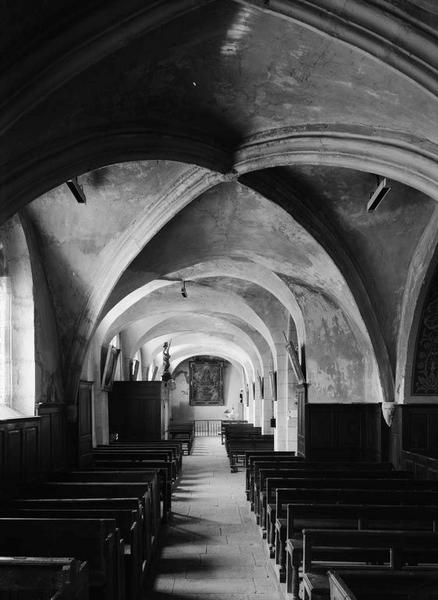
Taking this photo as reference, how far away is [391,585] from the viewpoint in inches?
140

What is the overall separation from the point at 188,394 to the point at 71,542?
37.4m

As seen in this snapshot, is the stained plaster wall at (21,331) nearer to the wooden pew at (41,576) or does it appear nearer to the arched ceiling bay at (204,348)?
the wooden pew at (41,576)

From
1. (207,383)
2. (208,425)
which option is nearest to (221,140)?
(208,425)

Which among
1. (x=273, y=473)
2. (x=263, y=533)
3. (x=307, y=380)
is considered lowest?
(x=263, y=533)

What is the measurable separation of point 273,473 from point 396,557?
15.9 feet

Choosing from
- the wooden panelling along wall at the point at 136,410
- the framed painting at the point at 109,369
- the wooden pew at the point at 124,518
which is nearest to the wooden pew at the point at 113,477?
the wooden pew at the point at 124,518

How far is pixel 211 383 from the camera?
4222 cm

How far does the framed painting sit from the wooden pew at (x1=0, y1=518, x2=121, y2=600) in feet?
38.7

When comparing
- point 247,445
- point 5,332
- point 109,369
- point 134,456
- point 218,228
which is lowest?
point 247,445

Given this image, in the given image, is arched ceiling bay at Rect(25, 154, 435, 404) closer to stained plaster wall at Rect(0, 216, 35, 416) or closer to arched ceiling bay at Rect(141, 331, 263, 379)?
stained plaster wall at Rect(0, 216, 35, 416)

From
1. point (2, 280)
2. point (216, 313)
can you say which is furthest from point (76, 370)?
point (216, 313)

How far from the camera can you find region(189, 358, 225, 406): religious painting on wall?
138 ft

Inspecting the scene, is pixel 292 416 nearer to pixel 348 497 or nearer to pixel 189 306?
pixel 189 306

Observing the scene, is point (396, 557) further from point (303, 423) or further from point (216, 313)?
point (216, 313)
